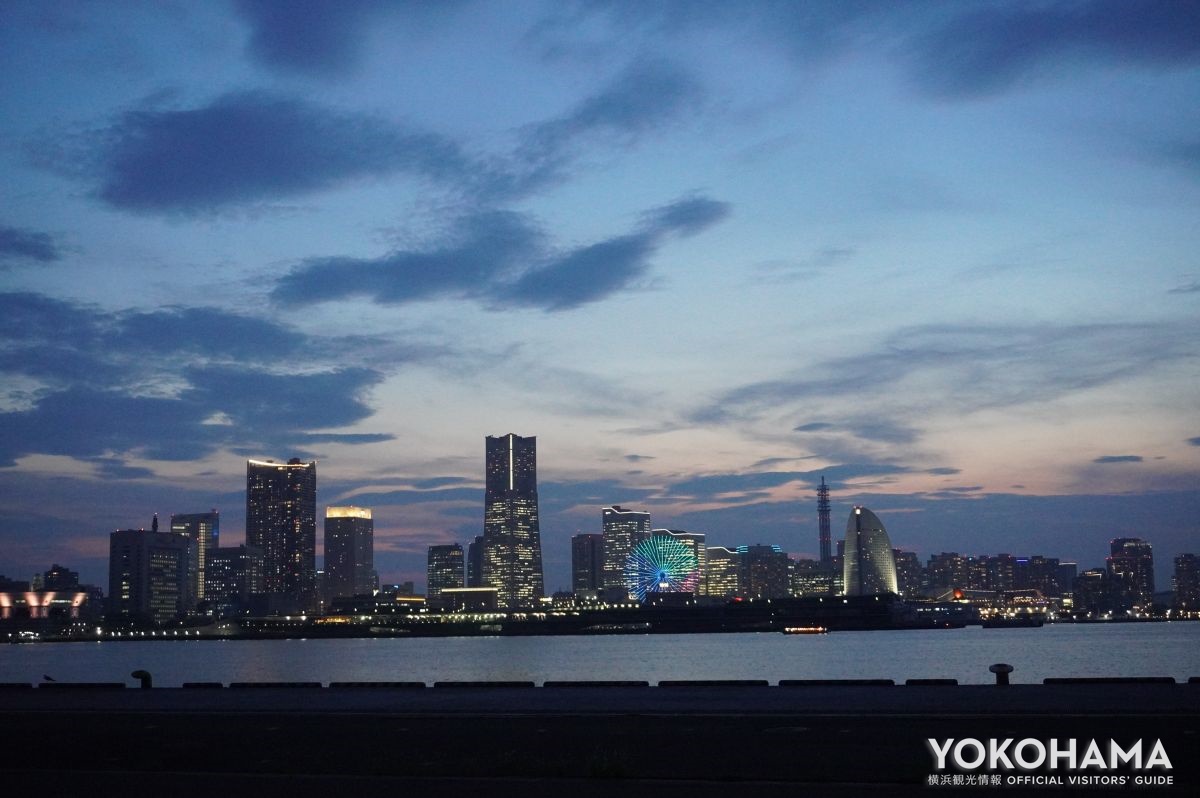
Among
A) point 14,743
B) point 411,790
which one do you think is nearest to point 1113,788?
point 411,790

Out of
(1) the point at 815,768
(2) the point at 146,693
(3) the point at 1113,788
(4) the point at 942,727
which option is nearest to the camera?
(3) the point at 1113,788

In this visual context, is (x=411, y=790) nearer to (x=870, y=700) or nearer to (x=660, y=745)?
(x=660, y=745)

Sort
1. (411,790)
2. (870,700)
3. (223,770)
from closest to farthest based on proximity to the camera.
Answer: (411,790), (223,770), (870,700)

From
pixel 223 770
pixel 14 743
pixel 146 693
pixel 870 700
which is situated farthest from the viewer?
pixel 146 693

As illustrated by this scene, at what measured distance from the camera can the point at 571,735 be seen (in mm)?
29766

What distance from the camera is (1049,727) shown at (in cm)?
2791

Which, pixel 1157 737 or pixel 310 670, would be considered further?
pixel 310 670

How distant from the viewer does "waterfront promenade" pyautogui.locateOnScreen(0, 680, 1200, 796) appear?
857 inches

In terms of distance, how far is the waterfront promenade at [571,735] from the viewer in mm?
21769

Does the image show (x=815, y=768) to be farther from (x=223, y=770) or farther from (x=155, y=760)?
(x=155, y=760)

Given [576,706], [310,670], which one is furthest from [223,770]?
[310,670]

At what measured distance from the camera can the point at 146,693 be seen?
Answer: 50094 millimetres

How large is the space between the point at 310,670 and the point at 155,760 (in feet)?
428

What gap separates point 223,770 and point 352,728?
8.58 meters
